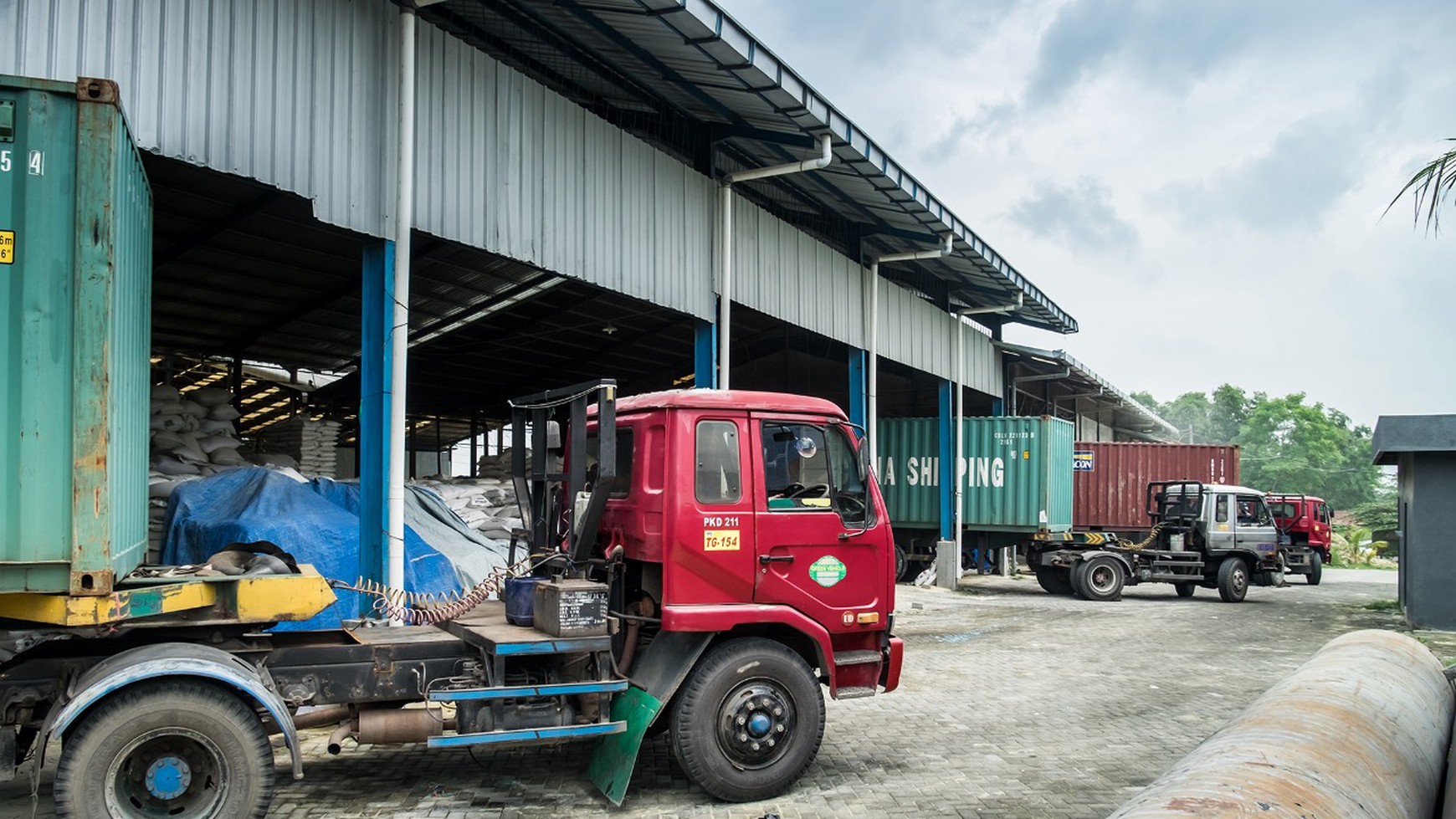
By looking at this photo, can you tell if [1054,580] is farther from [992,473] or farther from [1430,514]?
[1430,514]

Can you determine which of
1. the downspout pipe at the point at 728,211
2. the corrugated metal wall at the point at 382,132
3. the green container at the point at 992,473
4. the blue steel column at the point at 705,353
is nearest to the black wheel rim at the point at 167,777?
the corrugated metal wall at the point at 382,132

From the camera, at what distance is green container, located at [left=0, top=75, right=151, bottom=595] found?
3.88 metres

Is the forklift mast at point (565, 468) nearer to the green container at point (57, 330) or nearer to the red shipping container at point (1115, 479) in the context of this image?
the green container at point (57, 330)

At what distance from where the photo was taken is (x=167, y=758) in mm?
4438

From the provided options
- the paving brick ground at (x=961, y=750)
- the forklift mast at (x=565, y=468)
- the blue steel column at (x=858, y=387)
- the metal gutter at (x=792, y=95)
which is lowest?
the paving brick ground at (x=961, y=750)

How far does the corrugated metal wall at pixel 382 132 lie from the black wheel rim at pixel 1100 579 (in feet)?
30.9

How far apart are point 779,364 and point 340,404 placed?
987cm

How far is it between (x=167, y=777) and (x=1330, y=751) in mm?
5221

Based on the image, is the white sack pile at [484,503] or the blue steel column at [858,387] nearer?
the white sack pile at [484,503]

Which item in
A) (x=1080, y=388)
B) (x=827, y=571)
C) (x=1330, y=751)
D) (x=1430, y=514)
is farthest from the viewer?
(x=1080, y=388)

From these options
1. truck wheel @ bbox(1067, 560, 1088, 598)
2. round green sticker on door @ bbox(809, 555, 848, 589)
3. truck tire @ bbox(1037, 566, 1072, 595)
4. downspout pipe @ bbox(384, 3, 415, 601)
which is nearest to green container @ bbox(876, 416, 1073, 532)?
truck tire @ bbox(1037, 566, 1072, 595)

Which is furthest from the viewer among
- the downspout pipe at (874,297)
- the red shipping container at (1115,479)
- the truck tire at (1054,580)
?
the red shipping container at (1115,479)

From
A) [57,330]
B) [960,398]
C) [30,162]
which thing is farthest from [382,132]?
[960,398]

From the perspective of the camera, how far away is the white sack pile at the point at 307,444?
1320cm
